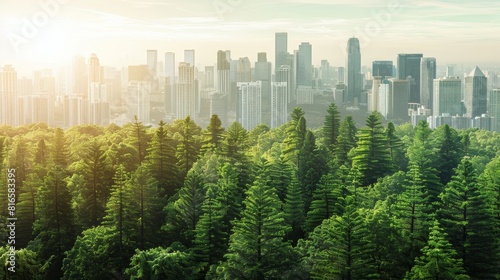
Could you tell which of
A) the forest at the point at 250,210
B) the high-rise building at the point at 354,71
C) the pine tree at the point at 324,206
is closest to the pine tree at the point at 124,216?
the forest at the point at 250,210

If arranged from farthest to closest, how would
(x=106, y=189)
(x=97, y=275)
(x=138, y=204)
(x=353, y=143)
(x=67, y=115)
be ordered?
(x=67, y=115)
(x=353, y=143)
(x=106, y=189)
(x=138, y=204)
(x=97, y=275)

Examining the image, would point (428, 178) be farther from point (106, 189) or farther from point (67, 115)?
point (67, 115)

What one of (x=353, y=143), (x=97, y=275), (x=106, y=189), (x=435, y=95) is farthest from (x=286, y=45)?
(x=97, y=275)

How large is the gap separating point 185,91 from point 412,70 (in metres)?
31.5

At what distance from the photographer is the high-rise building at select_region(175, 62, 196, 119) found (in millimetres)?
68750

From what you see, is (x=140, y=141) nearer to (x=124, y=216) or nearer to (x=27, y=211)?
(x=27, y=211)

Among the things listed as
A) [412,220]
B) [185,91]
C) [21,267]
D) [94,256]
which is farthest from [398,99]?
[21,267]

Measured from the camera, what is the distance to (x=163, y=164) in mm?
36125

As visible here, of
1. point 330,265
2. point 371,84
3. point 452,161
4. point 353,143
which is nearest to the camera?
point 330,265

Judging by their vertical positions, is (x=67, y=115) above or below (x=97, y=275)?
above

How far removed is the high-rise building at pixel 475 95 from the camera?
82438 millimetres

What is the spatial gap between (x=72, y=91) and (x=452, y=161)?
4010 cm

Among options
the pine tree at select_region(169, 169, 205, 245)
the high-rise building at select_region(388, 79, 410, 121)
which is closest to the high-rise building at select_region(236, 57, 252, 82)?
the high-rise building at select_region(388, 79, 410, 121)

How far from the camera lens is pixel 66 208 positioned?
32344 millimetres
